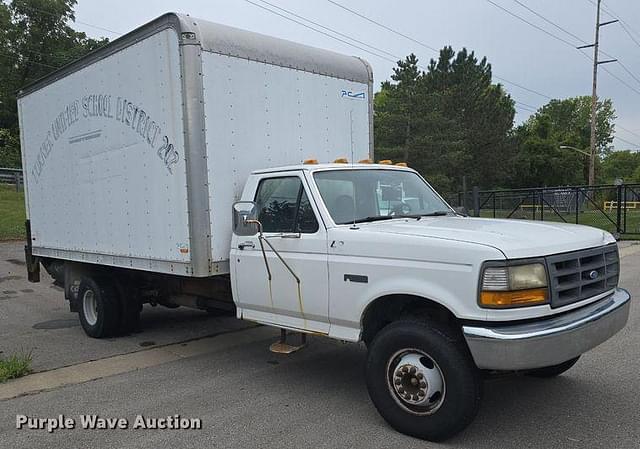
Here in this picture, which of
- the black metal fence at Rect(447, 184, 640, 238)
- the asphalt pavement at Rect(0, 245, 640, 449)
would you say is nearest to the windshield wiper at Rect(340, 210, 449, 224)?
the asphalt pavement at Rect(0, 245, 640, 449)

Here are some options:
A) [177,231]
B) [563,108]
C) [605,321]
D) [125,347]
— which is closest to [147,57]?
[177,231]

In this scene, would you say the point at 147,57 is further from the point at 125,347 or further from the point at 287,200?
the point at 125,347

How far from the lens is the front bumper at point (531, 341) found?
3.49 metres

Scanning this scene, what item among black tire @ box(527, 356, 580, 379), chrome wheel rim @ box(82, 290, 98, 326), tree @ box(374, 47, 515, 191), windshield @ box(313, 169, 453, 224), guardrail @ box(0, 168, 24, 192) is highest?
tree @ box(374, 47, 515, 191)

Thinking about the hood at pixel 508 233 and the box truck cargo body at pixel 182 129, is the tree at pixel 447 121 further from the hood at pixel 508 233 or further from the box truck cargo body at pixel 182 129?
the hood at pixel 508 233

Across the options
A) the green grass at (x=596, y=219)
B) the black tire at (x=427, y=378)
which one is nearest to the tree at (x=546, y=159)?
the green grass at (x=596, y=219)

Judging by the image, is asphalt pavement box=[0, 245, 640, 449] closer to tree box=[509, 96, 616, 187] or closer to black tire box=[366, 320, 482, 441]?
black tire box=[366, 320, 482, 441]

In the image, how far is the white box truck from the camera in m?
3.72

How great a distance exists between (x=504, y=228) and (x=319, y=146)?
109 inches

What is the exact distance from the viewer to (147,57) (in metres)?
5.79

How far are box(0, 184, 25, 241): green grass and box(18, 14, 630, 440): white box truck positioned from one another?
12593 mm

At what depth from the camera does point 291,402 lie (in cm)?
482

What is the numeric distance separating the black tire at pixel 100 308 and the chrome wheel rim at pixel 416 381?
453cm

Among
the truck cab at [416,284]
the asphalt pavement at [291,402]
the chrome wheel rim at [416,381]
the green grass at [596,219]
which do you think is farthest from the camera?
the green grass at [596,219]
